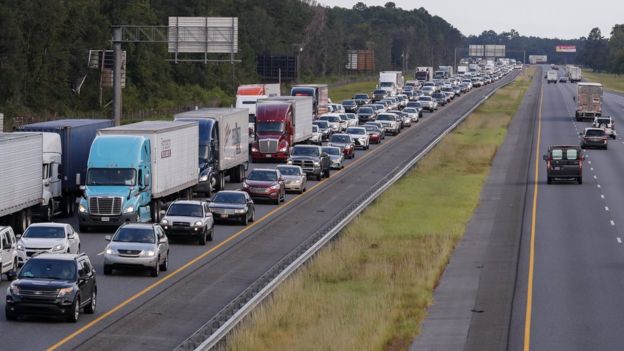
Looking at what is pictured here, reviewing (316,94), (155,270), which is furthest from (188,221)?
(316,94)

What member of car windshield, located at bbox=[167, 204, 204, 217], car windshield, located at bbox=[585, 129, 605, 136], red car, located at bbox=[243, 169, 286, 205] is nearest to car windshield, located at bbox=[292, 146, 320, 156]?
red car, located at bbox=[243, 169, 286, 205]

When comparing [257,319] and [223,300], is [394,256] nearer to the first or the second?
[223,300]

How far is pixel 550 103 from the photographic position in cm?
17175

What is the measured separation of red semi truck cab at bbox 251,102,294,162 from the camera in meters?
78.4

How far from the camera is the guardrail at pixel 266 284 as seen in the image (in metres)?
28.6

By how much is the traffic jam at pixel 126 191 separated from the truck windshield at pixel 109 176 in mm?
35

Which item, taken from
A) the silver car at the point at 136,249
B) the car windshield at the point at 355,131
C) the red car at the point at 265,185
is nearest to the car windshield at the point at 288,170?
the red car at the point at 265,185

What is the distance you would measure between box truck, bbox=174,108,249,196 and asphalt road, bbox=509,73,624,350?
13801mm

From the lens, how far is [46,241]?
39.1 m

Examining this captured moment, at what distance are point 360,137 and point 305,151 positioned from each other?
2134 centimetres

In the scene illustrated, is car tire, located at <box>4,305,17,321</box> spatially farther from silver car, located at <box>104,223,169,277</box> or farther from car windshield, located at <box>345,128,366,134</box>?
car windshield, located at <box>345,128,366,134</box>

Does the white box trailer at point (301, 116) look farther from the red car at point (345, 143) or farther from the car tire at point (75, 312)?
the car tire at point (75, 312)

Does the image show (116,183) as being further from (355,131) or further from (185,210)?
(355,131)

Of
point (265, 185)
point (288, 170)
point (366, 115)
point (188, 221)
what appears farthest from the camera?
point (366, 115)
